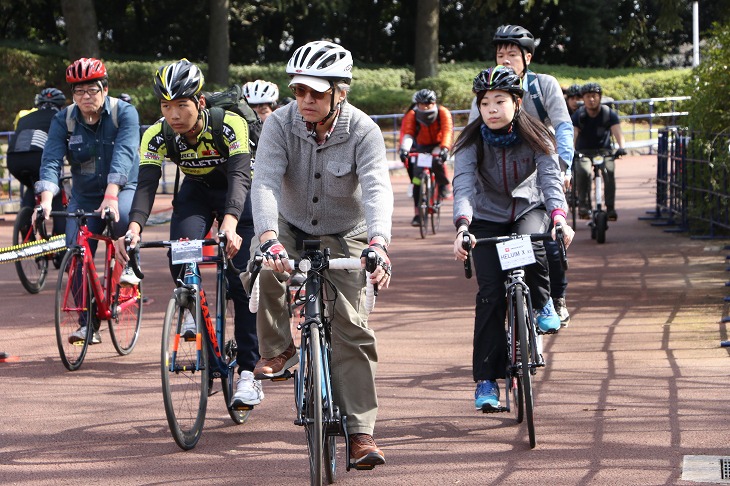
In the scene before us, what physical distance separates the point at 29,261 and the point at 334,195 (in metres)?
7.73

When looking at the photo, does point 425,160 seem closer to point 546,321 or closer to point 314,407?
point 546,321

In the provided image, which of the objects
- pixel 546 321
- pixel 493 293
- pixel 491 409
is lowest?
pixel 491 409

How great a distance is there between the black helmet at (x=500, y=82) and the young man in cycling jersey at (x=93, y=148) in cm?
304

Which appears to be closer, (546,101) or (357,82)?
(546,101)

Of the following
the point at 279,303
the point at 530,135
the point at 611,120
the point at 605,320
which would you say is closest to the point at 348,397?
the point at 279,303

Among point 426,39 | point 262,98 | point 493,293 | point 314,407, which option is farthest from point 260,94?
point 426,39

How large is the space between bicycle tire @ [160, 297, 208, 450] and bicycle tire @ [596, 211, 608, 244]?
30.0 ft

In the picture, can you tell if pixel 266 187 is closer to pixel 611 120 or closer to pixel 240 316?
pixel 240 316

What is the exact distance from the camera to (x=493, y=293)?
6699 mm

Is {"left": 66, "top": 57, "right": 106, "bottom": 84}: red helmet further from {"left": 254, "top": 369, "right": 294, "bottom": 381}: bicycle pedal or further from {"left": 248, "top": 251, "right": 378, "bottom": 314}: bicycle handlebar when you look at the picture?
{"left": 248, "top": 251, "right": 378, "bottom": 314}: bicycle handlebar

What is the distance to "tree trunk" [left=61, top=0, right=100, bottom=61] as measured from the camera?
3231cm

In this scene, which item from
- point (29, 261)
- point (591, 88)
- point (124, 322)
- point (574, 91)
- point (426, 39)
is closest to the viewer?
point (124, 322)

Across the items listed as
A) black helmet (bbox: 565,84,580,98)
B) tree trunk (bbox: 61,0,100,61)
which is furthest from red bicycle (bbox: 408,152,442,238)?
tree trunk (bbox: 61,0,100,61)

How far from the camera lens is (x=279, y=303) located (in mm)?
6066
